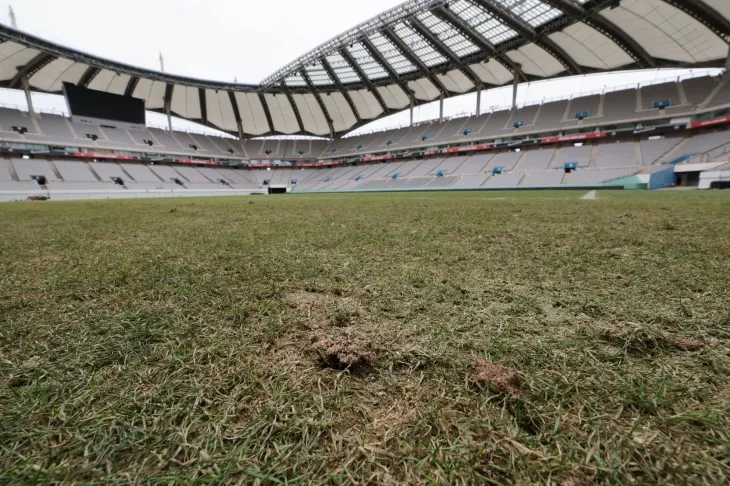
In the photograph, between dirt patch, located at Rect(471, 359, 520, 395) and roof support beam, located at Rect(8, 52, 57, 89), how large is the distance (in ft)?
171

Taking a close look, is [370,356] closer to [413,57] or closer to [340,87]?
[413,57]

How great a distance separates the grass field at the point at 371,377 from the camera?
2.26 feet

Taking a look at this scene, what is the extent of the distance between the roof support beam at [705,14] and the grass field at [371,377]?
35.3 metres

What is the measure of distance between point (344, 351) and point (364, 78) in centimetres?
4776

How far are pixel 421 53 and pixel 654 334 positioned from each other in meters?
41.7

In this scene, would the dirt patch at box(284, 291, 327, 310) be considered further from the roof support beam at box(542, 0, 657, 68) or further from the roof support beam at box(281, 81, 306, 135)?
the roof support beam at box(281, 81, 306, 135)

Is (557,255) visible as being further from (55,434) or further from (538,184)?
(538,184)

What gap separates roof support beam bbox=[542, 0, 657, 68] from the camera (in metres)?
24.6

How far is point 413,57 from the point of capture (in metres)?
36.6

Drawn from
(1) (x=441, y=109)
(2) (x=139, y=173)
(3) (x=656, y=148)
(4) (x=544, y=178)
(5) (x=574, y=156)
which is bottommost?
(4) (x=544, y=178)

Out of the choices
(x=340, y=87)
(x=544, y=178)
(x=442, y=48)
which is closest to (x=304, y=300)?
(x=544, y=178)

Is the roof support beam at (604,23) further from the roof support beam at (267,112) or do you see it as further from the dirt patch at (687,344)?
the roof support beam at (267,112)

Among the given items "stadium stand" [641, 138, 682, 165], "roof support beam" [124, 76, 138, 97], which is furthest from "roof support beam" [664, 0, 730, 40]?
"roof support beam" [124, 76, 138, 97]

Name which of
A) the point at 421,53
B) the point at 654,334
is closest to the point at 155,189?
the point at 421,53
